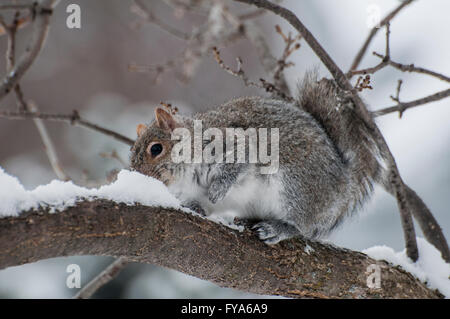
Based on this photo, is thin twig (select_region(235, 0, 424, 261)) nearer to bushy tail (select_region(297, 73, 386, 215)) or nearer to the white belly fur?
bushy tail (select_region(297, 73, 386, 215))

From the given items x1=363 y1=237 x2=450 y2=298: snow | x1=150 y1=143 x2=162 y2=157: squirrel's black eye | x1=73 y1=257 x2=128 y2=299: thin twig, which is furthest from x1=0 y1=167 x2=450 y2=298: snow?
x1=73 y1=257 x2=128 y2=299: thin twig

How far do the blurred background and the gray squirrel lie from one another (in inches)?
27.9

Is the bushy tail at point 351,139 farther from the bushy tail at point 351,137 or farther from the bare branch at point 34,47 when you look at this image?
the bare branch at point 34,47

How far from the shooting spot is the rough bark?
1.44 m

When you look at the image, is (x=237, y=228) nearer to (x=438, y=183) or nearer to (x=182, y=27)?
(x=438, y=183)

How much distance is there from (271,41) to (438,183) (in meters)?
2.97

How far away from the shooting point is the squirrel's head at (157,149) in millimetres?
2420

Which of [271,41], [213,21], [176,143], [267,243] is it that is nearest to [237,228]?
[267,243]

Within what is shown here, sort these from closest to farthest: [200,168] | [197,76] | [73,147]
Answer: [200,168], [73,147], [197,76]

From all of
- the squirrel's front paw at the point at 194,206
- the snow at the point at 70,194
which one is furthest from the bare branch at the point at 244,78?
the snow at the point at 70,194

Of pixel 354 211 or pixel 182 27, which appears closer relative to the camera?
pixel 354 211

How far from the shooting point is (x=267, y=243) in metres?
2.11

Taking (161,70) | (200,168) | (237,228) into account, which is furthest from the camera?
(161,70)

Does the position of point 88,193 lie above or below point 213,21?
below
